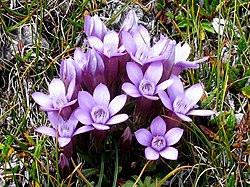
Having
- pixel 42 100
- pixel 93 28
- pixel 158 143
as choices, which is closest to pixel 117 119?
pixel 158 143

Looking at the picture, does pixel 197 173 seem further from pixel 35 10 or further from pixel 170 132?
pixel 35 10

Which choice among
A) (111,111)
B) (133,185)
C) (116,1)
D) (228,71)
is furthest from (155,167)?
(116,1)

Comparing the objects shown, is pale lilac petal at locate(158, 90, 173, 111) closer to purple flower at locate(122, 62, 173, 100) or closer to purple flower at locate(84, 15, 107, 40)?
purple flower at locate(122, 62, 173, 100)

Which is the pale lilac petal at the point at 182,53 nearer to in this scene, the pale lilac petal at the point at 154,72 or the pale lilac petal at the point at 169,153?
the pale lilac petal at the point at 154,72

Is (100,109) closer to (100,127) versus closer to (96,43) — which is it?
(100,127)

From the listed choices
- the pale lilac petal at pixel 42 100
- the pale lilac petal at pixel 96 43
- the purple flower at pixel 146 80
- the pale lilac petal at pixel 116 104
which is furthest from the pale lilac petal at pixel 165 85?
the pale lilac petal at pixel 42 100

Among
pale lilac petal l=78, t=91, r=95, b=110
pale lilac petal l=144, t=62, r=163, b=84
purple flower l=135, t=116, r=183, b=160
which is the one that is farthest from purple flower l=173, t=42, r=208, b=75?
pale lilac petal l=78, t=91, r=95, b=110
